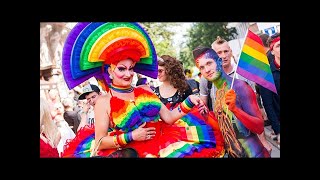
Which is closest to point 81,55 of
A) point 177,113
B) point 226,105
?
point 177,113

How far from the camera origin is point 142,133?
7.35 metres

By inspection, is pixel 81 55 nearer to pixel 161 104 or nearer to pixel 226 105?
pixel 161 104

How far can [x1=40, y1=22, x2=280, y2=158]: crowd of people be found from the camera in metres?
7.36

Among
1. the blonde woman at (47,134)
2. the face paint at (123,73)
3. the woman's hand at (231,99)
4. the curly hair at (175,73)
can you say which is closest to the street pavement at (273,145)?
the woman's hand at (231,99)

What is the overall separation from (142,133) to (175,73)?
796mm

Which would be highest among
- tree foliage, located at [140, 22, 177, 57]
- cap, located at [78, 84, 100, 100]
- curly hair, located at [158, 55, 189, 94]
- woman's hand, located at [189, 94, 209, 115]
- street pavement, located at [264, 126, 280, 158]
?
tree foliage, located at [140, 22, 177, 57]

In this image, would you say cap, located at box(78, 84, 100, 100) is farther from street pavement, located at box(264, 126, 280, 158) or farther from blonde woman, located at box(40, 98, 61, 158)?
street pavement, located at box(264, 126, 280, 158)

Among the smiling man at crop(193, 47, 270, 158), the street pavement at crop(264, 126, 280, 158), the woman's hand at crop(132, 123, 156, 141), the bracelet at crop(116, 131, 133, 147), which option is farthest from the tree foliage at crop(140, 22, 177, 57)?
the street pavement at crop(264, 126, 280, 158)

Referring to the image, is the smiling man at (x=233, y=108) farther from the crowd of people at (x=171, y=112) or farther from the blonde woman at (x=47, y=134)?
the blonde woman at (x=47, y=134)

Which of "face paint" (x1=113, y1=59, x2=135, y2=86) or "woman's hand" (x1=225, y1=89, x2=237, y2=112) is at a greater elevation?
"face paint" (x1=113, y1=59, x2=135, y2=86)

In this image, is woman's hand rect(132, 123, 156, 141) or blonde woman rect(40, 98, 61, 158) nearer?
woman's hand rect(132, 123, 156, 141)

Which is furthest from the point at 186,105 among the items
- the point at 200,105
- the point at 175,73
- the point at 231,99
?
the point at 231,99

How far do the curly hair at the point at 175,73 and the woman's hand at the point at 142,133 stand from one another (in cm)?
58

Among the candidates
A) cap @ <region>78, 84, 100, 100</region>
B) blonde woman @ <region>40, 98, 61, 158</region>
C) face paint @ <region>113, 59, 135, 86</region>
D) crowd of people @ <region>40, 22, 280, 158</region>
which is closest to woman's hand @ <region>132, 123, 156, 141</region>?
crowd of people @ <region>40, 22, 280, 158</region>
